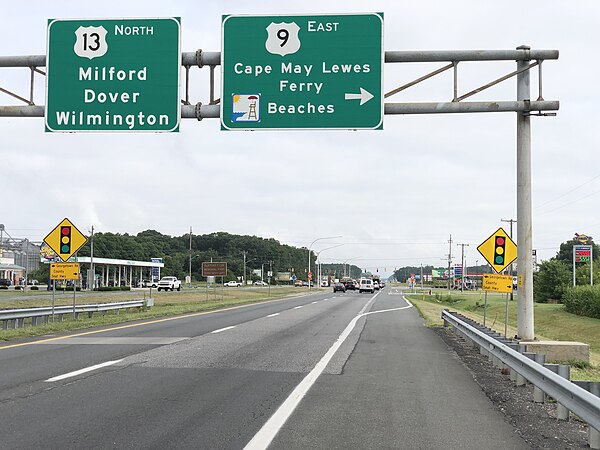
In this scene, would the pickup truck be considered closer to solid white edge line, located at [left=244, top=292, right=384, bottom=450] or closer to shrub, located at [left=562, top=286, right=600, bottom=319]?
shrub, located at [left=562, top=286, right=600, bottom=319]

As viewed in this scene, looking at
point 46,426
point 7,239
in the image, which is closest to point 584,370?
point 46,426

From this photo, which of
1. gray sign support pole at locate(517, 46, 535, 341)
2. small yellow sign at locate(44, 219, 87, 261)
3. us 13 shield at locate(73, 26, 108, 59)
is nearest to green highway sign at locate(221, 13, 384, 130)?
gray sign support pole at locate(517, 46, 535, 341)

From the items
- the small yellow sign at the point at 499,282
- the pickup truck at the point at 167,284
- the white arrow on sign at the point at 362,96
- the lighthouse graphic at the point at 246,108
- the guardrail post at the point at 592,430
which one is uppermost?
the white arrow on sign at the point at 362,96

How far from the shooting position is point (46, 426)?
698cm

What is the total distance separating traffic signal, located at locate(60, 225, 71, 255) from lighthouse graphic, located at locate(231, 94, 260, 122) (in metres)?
10.9

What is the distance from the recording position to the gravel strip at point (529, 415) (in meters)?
6.88

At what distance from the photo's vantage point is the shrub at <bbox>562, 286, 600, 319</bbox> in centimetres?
3691

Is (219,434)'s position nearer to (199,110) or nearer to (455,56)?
(199,110)

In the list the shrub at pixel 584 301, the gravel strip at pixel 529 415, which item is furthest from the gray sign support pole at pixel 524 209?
the shrub at pixel 584 301

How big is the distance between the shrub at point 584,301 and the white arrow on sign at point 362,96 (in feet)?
90.1

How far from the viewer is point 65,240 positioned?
906 inches

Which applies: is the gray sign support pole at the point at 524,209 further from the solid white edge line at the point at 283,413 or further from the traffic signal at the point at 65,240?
the traffic signal at the point at 65,240

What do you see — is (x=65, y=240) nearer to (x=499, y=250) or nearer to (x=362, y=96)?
(x=362, y=96)

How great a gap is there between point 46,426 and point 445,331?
17166mm
